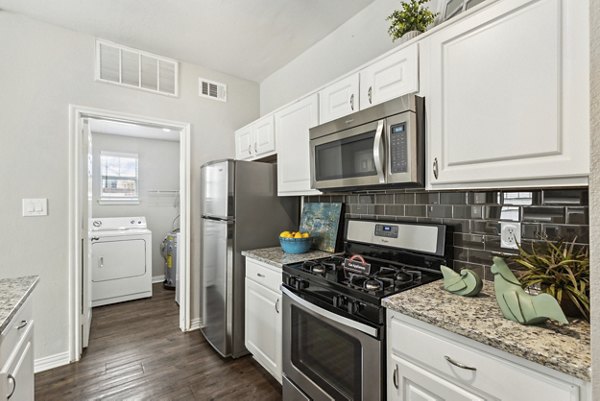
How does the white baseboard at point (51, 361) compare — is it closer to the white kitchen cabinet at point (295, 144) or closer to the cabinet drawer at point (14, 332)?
the cabinet drawer at point (14, 332)

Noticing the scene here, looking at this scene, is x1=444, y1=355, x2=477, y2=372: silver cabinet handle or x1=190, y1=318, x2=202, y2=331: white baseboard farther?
x1=190, y1=318, x2=202, y2=331: white baseboard

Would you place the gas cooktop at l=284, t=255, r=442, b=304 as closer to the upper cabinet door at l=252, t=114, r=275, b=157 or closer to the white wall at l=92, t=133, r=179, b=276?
the upper cabinet door at l=252, t=114, r=275, b=157

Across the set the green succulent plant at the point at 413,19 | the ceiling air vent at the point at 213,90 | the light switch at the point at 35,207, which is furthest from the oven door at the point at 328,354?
the ceiling air vent at the point at 213,90

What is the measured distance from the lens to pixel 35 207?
7.17 ft

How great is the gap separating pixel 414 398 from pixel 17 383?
58.3 inches

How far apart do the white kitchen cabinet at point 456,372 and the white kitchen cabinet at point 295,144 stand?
1198mm

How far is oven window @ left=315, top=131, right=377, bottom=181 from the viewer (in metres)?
1.59

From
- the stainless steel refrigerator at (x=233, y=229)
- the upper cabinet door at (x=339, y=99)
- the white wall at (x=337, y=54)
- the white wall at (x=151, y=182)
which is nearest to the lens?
the upper cabinet door at (x=339, y=99)

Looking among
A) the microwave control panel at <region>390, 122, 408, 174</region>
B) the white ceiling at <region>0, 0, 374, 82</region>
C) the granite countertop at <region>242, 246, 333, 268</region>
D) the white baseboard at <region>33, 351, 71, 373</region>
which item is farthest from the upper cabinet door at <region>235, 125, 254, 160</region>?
the white baseboard at <region>33, 351, 71, 373</region>

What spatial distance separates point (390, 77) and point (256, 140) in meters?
1.49

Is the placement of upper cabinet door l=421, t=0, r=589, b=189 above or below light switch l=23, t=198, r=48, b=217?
above

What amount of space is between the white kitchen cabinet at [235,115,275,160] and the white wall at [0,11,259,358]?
3.59 ft

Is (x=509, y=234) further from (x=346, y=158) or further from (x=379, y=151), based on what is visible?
(x=346, y=158)

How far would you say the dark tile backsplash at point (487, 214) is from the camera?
A: 1.17 metres
